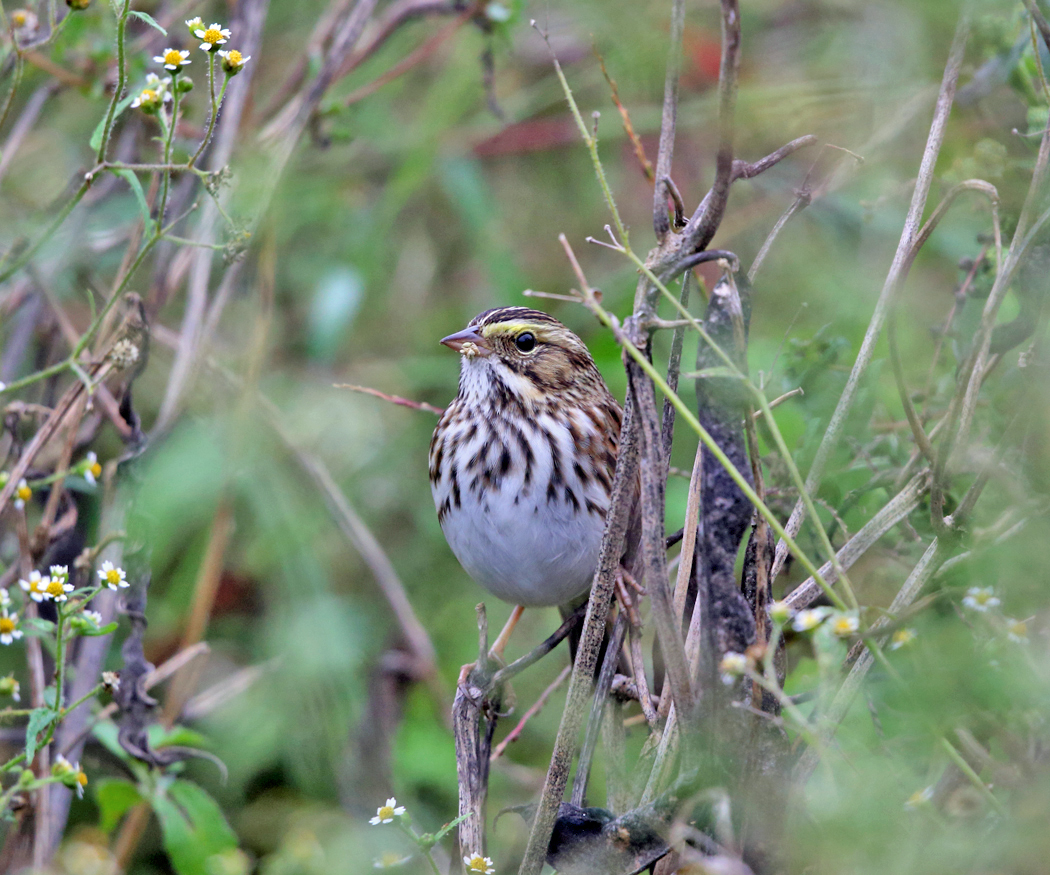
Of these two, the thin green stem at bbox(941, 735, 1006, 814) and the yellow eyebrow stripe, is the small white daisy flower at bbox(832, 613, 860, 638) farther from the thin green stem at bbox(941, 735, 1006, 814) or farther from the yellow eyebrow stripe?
the yellow eyebrow stripe

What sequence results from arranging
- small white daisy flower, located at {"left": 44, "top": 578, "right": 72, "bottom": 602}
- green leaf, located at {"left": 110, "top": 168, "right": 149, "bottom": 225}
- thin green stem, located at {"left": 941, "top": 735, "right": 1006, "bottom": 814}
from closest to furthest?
thin green stem, located at {"left": 941, "top": 735, "right": 1006, "bottom": 814} → small white daisy flower, located at {"left": 44, "top": 578, "right": 72, "bottom": 602} → green leaf, located at {"left": 110, "top": 168, "right": 149, "bottom": 225}

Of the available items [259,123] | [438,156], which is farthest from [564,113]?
[259,123]

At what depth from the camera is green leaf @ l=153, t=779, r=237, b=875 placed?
2.62m

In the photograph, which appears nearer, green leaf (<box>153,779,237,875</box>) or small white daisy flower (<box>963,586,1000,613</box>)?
small white daisy flower (<box>963,586,1000,613</box>)

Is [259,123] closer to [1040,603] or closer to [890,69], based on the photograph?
[890,69]

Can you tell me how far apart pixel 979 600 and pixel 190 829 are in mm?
1888

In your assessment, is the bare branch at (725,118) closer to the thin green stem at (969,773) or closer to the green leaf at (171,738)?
the thin green stem at (969,773)

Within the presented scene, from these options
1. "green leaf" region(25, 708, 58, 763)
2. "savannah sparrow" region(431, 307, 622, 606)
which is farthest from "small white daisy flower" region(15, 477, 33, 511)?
"savannah sparrow" region(431, 307, 622, 606)

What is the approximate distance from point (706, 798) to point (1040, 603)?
Result: 511 mm

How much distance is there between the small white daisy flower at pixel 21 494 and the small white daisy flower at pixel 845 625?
5.51 feet

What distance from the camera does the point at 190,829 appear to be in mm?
2668

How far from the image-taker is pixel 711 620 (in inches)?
65.9

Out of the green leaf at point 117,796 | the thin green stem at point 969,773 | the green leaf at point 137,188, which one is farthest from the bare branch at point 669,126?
the green leaf at point 117,796

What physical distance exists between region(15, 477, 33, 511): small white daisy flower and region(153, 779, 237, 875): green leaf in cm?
75
